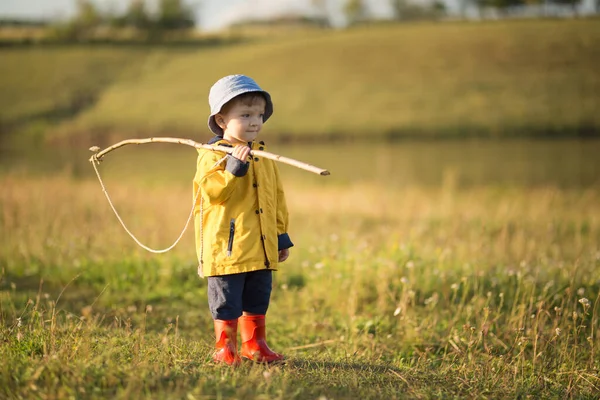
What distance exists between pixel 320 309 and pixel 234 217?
8.90 feet

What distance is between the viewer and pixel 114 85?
54.2 metres

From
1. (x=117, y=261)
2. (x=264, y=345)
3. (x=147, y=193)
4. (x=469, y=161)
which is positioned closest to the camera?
(x=264, y=345)

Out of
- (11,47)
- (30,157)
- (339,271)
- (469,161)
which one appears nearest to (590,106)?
(469,161)

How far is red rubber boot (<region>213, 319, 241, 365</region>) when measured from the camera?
13.6 feet

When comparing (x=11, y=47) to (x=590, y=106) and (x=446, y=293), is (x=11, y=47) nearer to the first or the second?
(x=590, y=106)

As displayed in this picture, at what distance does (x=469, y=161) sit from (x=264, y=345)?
25329 mm

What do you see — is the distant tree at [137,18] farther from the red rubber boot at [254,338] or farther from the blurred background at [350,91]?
the red rubber boot at [254,338]

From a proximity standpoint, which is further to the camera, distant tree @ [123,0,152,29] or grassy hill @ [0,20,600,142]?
distant tree @ [123,0,152,29]

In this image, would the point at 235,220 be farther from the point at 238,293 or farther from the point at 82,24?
the point at 82,24

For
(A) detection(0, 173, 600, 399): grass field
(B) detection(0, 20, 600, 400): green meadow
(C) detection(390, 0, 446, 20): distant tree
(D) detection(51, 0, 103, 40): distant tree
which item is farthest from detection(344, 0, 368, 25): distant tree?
(A) detection(0, 173, 600, 399): grass field

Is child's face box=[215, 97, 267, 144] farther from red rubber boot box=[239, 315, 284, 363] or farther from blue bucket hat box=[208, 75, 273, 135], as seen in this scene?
red rubber boot box=[239, 315, 284, 363]

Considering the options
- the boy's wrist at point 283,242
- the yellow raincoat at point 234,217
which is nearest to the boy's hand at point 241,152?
the yellow raincoat at point 234,217

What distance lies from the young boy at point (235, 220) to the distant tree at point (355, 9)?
8658 centimetres

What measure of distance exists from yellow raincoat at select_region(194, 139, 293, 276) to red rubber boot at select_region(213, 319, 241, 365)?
365 millimetres
